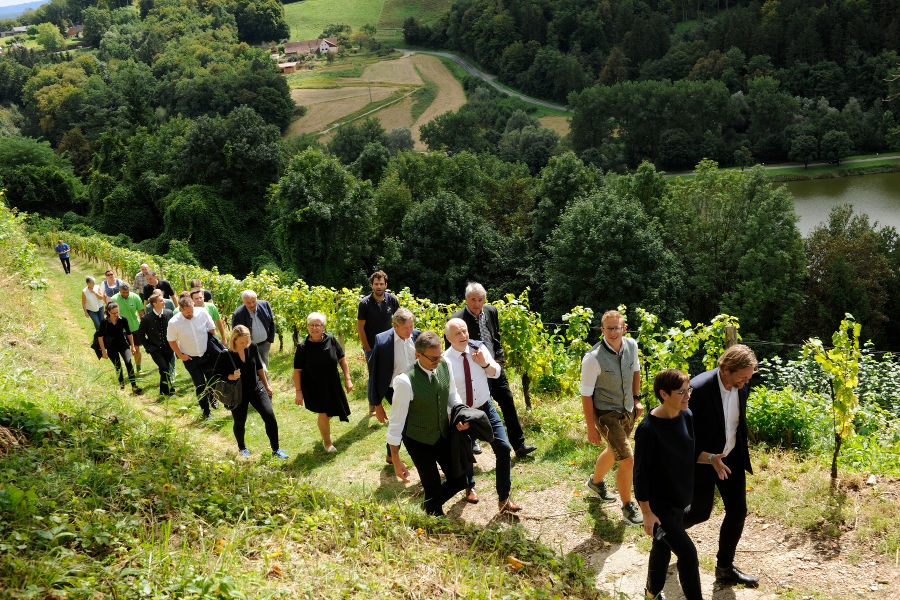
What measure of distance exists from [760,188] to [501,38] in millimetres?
82252

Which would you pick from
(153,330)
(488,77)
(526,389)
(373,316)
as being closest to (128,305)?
(153,330)

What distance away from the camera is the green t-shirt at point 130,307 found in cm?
1030

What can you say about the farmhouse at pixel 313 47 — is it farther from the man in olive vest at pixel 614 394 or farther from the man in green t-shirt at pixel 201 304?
the man in olive vest at pixel 614 394

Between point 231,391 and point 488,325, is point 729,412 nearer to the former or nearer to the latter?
point 488,325

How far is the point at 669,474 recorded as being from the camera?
14.0 feet

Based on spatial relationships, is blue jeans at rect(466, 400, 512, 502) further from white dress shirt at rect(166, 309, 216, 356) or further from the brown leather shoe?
white dress shirt at rect(166, 309, 216, 356)

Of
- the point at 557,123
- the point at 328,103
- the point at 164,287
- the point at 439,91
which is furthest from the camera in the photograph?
the point at 439,91

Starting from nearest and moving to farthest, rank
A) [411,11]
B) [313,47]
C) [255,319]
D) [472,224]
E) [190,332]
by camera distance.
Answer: [190,332]
[255,319]
[472,224]
[313,47]
[411,11]

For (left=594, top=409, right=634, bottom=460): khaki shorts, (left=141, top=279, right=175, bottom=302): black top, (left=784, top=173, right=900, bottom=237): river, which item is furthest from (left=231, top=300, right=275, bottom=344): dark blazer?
(left=784, top=173, right=900, bottom=237): river

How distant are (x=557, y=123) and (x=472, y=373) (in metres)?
83.7

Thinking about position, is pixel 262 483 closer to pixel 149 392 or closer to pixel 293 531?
pixel 293 531

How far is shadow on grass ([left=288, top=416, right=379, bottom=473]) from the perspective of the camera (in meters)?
7.30

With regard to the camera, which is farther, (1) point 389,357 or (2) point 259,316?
(2) point 259,316

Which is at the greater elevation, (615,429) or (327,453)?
(615,429)
